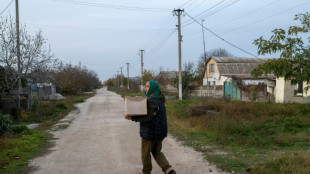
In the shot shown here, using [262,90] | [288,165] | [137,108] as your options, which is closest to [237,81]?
[262,90]

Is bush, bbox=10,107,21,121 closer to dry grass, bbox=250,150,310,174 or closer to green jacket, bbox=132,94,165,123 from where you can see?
green jacket, bbox=132,94,165,123

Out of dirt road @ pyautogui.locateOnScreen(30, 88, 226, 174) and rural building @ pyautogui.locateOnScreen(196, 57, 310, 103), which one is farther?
rural building @ pyautogui.locateOnScreen(196, 57, 310, 103)

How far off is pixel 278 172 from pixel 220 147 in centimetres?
253

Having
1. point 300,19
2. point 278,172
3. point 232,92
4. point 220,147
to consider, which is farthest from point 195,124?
point 232,92

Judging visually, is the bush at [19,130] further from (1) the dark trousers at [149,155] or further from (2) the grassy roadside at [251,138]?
(1) the dark trousers at [149,155]

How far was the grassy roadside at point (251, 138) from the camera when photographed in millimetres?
5180

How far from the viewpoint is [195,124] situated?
34.4 ft

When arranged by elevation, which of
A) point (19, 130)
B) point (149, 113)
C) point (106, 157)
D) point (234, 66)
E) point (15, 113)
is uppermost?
point (234, 66)

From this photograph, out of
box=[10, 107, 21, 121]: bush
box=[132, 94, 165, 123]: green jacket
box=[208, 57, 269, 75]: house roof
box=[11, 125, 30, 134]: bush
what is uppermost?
box=[208, 57, 269, 75]: house roof

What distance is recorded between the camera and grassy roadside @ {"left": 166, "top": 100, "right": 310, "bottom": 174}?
5.18m

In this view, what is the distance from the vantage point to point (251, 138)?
773 centimetres

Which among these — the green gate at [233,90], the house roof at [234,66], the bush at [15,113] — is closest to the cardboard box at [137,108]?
the bush at [15,113]

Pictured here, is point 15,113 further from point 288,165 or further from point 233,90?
point 233,90

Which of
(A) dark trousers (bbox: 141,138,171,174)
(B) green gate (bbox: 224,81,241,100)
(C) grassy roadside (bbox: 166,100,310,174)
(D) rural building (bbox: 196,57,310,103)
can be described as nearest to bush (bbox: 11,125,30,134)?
(C) grassy roadside (bbox: 166,100,310,174)
